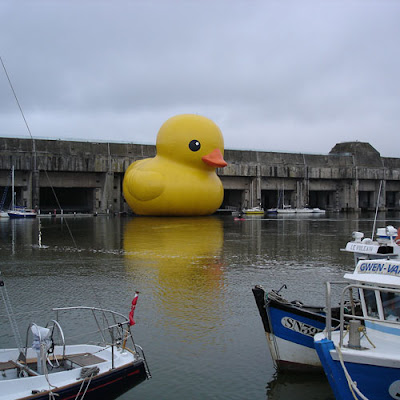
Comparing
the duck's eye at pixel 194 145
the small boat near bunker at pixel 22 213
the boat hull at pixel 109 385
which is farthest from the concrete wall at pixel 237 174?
the boat hull at pixel 109 385

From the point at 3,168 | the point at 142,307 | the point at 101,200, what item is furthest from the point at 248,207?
Answer: the point at 142,307

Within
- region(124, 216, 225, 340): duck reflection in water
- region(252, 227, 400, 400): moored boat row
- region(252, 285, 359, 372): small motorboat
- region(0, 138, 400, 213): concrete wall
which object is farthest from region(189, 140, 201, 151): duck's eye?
region(252, 285, 359, 372): small motorboat

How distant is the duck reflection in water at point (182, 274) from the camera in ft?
37.3

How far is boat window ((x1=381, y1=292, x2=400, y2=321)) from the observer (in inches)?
285

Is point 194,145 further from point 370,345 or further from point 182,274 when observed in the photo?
point 370,345

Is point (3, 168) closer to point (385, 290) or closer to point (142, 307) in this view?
point (142, 307)

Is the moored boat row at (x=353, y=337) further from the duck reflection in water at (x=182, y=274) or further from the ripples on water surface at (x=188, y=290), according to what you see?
the duck reflection in water at (x=182, y=274)

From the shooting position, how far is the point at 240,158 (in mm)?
62219

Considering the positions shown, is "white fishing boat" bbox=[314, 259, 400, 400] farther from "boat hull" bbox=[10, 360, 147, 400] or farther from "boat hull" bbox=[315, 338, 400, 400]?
"boat hull" bbox=[10, 360, 147, 400]

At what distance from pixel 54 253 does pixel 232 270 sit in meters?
8.69

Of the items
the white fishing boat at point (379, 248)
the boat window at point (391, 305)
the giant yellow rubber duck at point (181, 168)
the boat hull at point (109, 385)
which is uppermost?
the giant yellow rubber duck at point (181, 168)

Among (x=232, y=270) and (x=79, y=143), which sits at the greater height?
(x=79, y=143)

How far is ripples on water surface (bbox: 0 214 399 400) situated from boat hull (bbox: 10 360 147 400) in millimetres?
350

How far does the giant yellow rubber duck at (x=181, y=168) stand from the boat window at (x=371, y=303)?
33.5 m
